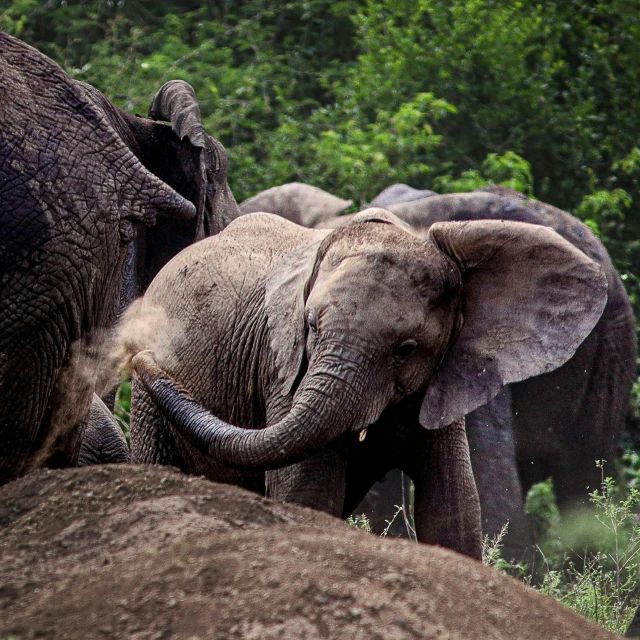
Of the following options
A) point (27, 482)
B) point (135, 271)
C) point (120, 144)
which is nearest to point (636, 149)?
point (135, 271)

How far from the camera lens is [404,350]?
436cm

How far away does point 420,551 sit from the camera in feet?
10.3

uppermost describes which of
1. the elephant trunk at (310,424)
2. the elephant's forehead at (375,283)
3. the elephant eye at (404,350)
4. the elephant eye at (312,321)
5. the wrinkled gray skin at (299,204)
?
the elephant's forehead at (375,283)

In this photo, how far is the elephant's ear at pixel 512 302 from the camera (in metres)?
4.55

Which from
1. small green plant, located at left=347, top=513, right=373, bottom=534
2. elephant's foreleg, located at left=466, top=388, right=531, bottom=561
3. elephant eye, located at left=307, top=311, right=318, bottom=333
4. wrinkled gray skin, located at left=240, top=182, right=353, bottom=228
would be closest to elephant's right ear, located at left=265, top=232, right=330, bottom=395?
elephant eye, located at left=307, top=311, right=318, bottom=333

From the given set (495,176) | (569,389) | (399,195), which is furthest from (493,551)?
(495,176)

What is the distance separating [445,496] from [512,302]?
0.70 metres

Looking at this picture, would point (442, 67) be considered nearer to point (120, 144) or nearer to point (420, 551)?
point (120, 144)

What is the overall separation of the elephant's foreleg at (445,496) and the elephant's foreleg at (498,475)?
200 centimetres

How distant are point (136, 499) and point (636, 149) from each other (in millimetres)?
7715

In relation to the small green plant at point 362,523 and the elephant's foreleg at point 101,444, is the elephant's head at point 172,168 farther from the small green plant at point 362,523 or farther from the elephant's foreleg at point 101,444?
the small green plant at point 362,523

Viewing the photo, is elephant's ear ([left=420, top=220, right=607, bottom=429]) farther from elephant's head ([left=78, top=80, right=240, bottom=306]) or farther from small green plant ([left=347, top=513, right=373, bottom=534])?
elephant's head ([left=78, top=80, right=240, bottom=306])

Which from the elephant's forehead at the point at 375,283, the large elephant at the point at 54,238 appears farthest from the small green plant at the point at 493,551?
the large elephant at the point at 54,238

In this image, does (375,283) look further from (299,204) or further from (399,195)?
(299,204)
